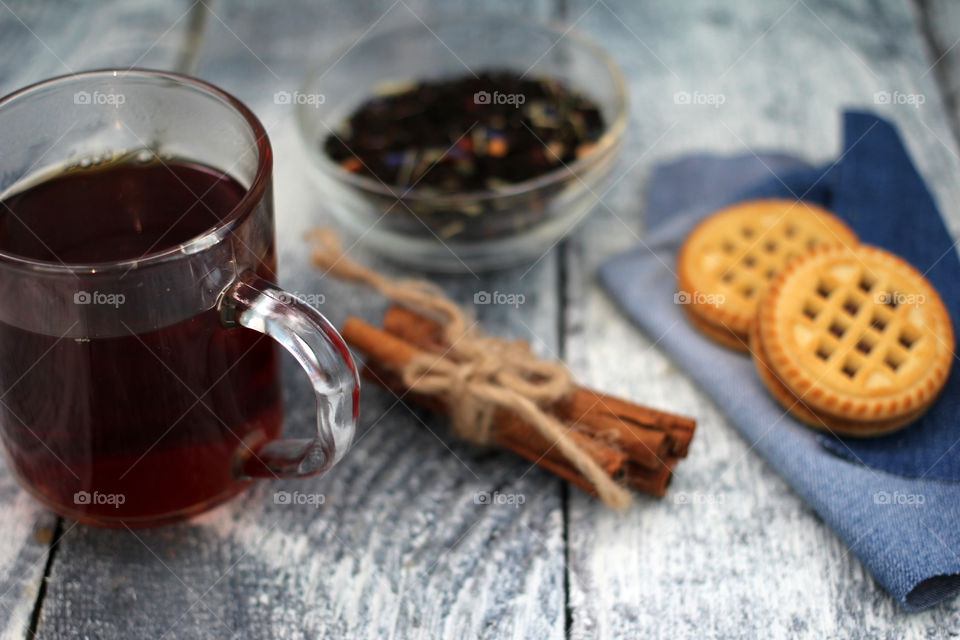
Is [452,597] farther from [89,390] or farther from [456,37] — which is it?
[456,37]

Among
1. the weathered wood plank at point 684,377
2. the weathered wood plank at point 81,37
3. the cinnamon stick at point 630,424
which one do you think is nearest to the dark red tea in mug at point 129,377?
the cinnamon stick at point 630,424

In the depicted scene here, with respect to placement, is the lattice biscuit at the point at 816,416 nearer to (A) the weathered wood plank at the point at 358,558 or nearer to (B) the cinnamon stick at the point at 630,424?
(B) the cinnamon stick at the point at 630,424

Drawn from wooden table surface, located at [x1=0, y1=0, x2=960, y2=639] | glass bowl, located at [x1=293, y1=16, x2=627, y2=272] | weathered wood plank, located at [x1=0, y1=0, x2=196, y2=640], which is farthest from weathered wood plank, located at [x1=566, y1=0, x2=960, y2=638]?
weathered wood plank, located at [x1=0, y1=0, x2=196, y2=640]

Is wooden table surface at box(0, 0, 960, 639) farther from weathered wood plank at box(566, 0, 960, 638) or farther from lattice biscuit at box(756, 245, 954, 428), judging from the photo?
lattice biscuit at box(756, 245, 954, 428)

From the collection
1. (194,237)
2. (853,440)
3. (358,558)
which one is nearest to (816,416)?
(853,440)

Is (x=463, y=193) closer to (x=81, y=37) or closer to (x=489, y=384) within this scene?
(x=489, y=384)

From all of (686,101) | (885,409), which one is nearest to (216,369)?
(885,409)

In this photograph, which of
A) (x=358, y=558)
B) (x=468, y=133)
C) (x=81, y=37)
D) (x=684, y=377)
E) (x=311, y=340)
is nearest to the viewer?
(x=311, y=340)
